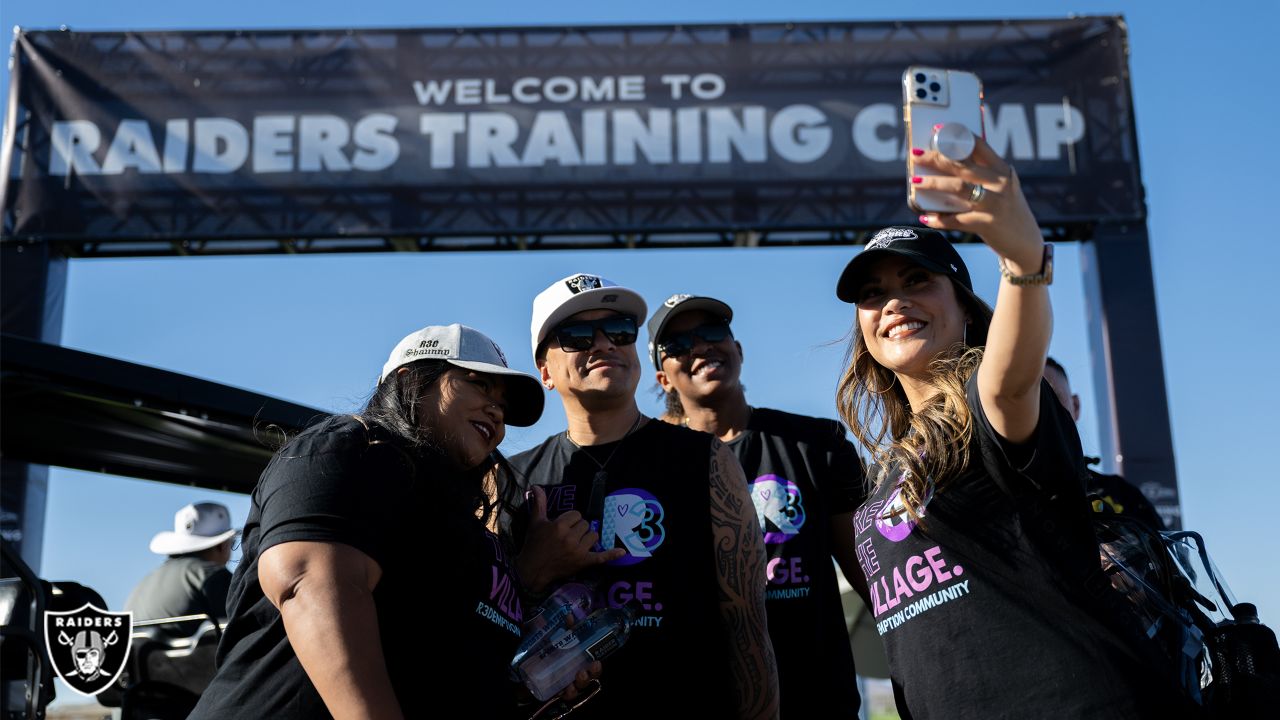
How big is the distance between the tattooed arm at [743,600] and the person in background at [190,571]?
12.0ft

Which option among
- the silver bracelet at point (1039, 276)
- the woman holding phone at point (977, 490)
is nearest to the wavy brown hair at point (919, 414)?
the woman holding phone at point (977, 490)

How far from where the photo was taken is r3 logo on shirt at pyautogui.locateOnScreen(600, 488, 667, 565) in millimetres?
3094

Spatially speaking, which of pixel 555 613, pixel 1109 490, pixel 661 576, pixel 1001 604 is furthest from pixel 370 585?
pixel 1109 490

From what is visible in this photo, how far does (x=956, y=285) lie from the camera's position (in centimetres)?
239

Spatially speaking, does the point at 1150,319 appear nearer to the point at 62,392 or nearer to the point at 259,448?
the point at 259,448

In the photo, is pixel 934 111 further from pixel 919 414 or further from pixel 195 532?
pixel 195 532

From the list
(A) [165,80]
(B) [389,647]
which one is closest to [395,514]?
(B) [389,647]

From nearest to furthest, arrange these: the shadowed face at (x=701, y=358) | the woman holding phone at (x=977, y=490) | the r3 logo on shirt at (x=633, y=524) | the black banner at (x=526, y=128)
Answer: the woman holding phone at (x=977, y=490)
the r3 logo on shirt at (x=633, y=524)
the shadowed face at (x=701, y=358)
the black banner at (x=526, y=128)

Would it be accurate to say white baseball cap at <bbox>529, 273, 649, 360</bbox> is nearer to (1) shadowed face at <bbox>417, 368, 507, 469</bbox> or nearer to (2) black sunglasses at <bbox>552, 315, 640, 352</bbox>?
(2) black sunglasses at <bbox>552, 315, 640, 352</bbox>

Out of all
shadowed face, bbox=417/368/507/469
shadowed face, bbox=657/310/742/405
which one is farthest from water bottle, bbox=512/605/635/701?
shadowed face, bbox=657/310/742/405

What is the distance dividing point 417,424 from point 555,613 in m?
0.59

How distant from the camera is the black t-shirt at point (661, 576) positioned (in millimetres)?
2979

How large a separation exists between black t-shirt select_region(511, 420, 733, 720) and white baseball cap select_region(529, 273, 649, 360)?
0.43 m

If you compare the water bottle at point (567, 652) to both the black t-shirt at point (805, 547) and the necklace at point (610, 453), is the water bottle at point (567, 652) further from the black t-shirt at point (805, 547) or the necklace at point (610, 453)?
→ the black t-shirt at point (805, 547)
